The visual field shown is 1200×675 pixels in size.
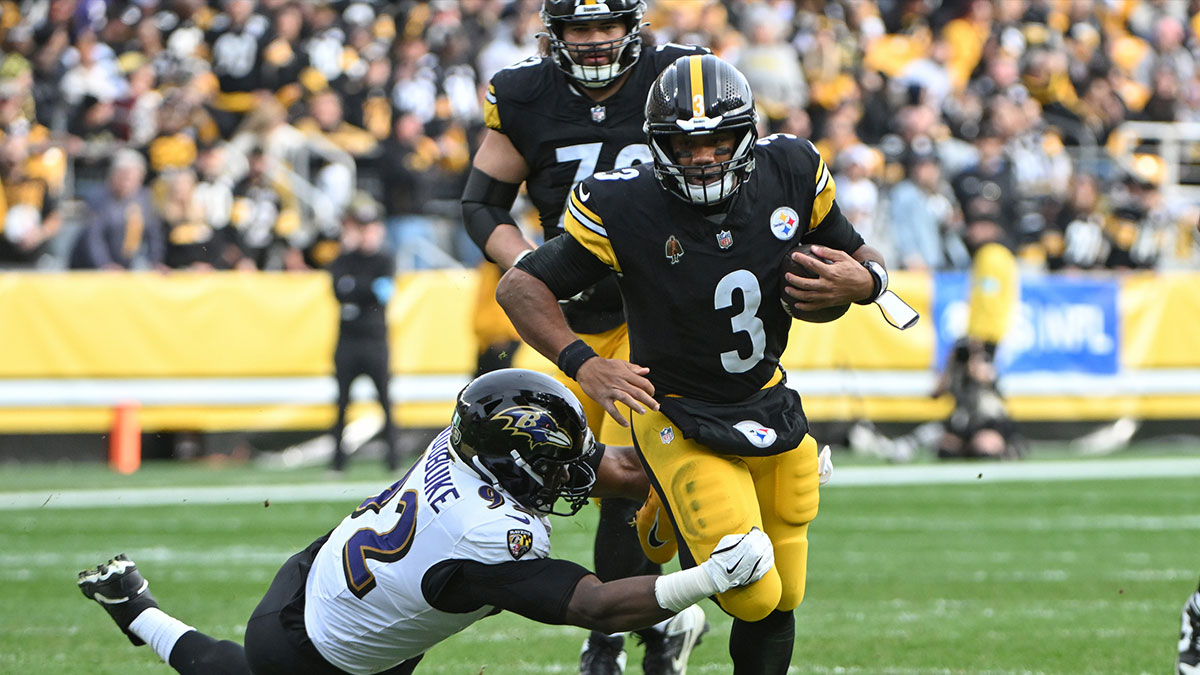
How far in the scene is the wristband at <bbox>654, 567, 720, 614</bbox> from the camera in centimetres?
383

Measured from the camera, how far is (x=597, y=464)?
468cm

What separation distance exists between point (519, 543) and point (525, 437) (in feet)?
0.92

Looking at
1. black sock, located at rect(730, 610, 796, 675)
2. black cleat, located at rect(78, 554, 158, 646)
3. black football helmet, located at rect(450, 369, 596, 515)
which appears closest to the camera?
black football helmet, located at rect(450, 369, 596, 515)

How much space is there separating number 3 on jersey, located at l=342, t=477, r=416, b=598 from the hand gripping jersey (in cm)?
145

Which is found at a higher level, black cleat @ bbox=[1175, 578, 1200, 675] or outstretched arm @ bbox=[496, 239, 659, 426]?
outstretched arm @ bbox=[496, 239, 659, 426]

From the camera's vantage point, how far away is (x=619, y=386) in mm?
4277

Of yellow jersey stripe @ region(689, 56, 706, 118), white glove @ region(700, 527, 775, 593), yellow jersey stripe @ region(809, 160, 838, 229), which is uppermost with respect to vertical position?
yellow jersey stripe @ region(689, 56, 706, 118)

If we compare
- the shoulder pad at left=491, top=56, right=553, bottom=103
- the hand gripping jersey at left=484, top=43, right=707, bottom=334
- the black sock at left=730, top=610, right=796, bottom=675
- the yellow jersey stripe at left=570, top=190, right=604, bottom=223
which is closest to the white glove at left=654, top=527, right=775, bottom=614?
the black sock at left=730, top=610, right=796, bottom=675

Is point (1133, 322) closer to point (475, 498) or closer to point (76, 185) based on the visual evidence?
point (76, 185)

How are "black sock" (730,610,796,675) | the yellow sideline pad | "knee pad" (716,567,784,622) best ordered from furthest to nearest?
the yellow sideline pad
"black sock" (730,610,796,675)
"knee pad" (716,567,784,622)

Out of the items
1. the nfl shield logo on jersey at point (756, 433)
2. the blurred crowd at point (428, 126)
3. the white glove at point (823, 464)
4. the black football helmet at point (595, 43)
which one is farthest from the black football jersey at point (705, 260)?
the blurred crowd at point (428, 126)

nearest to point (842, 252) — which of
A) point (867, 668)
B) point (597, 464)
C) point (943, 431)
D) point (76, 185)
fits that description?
point (597, 464)

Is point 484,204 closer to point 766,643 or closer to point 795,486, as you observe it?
point 795,486

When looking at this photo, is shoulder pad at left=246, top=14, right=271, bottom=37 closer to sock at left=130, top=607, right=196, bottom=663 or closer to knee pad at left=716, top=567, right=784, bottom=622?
sock at left=130, top=607, right=196, bottom=663
